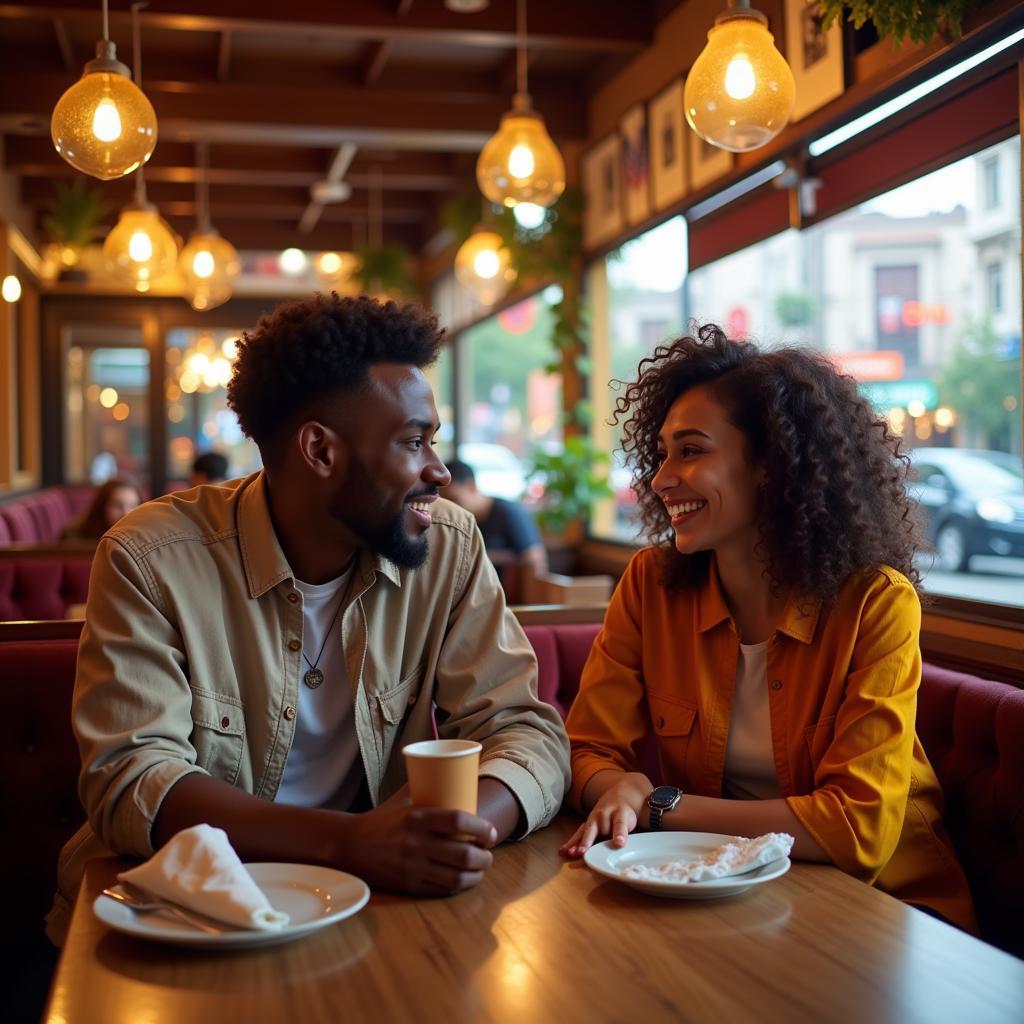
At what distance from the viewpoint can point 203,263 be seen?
657 centimetres

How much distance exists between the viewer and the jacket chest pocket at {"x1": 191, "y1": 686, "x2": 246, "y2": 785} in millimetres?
1767

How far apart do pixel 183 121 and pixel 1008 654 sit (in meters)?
5.32

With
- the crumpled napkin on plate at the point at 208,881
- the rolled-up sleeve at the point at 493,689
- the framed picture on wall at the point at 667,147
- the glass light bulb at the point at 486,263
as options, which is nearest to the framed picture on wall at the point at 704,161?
the framed picture on wall at the point at 667,147

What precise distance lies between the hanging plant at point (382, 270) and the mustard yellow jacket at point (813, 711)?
27.3 ft

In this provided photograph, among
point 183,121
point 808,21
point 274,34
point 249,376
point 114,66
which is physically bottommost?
point 249,376

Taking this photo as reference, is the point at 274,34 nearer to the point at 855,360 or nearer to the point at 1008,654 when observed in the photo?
the point at 855,360

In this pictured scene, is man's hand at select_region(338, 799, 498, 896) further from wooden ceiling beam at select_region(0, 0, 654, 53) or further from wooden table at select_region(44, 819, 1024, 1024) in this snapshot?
wooden ceiling beam at select_region(0, 0, 654, 53)

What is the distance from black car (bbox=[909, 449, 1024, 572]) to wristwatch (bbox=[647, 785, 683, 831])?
5.66 feet

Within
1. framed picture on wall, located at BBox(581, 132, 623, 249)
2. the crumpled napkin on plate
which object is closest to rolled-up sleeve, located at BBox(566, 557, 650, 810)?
the crumpled napkin on plate

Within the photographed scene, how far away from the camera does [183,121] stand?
6.41 meters

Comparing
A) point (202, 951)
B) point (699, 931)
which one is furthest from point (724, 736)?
point (202, 951)

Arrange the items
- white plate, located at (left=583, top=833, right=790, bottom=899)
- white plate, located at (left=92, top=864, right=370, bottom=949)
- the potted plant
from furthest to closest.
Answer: the potted plant
white plate, located at (left=583, top=833, right=790, bottom=899)
white plate, located at (left=92, top=864, right=370, bottom=949)

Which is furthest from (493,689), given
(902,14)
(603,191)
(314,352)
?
(603,191)

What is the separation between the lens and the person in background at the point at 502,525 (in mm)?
5672
